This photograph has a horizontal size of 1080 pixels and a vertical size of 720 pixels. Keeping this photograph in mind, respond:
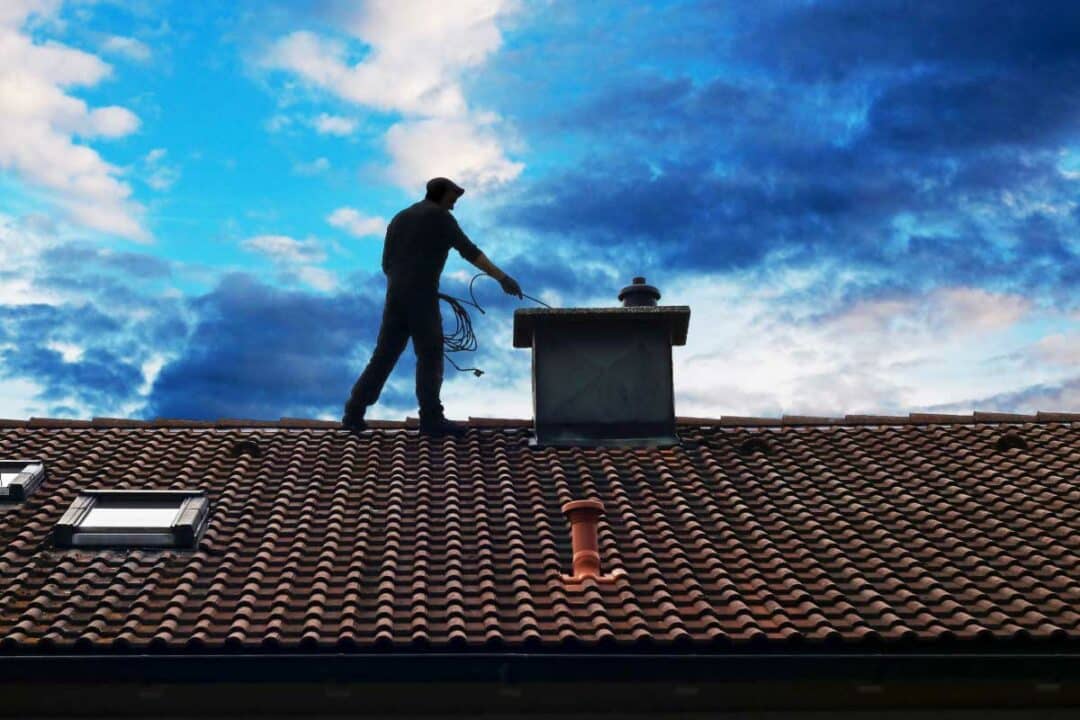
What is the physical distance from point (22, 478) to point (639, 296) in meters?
7.05

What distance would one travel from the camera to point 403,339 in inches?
642

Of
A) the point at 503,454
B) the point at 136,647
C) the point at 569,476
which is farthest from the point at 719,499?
the point at 136,647

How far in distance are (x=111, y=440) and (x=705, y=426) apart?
20.9 ft

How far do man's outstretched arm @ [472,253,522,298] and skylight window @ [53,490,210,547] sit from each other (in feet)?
14.8

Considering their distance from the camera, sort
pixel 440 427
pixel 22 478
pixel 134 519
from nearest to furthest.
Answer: pixel 134 519 → pixel 22 478 → pixel 440 427

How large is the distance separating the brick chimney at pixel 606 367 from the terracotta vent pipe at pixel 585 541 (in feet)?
12.3

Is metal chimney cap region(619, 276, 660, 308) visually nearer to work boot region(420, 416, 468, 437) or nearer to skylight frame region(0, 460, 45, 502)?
work boot region(420, 416, 468, 437)

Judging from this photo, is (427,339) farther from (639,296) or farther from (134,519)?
(134,519)

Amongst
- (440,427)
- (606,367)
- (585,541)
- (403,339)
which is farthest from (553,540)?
(403,339)

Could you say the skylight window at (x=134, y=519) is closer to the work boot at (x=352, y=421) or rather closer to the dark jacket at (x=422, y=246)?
the work boot at (x=352, y=421)

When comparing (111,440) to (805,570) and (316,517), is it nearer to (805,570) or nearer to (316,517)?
(316,517)

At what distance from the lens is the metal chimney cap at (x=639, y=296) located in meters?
16.7

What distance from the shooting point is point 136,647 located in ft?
32.4

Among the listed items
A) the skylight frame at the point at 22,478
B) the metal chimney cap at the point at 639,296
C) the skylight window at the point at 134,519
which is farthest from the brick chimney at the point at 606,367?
the skylight frame at the point at 22,478
